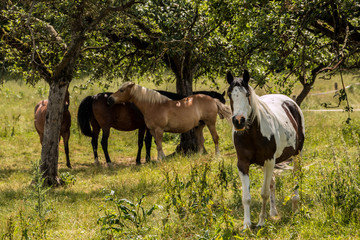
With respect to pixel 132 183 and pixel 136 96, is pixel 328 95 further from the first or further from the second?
pixel 132 183

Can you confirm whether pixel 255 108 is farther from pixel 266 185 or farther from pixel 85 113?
pixel 85 113

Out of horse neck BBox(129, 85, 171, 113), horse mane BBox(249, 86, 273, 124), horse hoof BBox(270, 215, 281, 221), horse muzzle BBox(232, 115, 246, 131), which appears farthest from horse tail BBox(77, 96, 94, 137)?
horse muzzle BBox(232, 115, 246, 131)

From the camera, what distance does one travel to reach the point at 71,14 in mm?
7742

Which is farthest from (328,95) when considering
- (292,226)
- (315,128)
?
(292,226)

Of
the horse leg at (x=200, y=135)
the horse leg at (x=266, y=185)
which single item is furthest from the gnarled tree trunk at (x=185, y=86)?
the horse leg at (x=266, y=185)

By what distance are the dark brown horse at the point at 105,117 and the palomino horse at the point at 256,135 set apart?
663cm

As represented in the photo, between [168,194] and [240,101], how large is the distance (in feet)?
4.72

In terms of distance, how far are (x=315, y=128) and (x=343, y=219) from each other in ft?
28.9

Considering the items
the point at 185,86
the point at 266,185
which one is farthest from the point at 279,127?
the point at 185,86

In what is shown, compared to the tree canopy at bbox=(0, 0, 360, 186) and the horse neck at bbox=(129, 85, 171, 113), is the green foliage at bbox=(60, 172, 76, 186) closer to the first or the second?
the tree canopy at bbox=(0, 0, 360, 186)

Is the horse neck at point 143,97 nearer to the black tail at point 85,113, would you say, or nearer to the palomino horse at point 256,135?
the black tail at point 85,113

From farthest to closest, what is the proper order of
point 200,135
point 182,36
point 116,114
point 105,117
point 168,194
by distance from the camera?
point 200,135 < point 116,114 < point 105,117 < point 182,36 < point 168,194

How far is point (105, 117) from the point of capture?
1166 cm

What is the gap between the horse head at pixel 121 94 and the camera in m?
10.9
